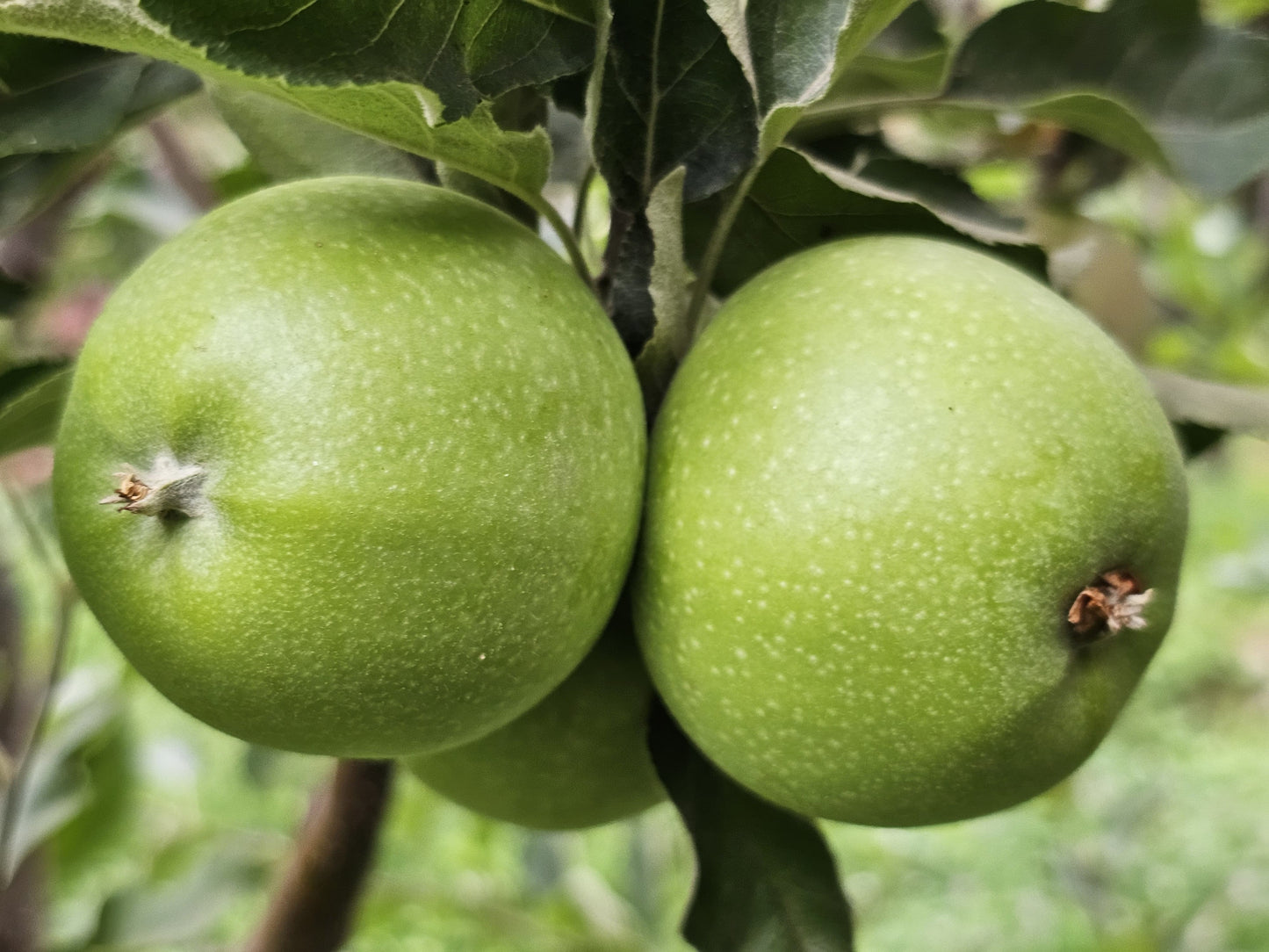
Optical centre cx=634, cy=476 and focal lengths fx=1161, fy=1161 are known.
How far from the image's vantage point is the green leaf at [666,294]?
24.4 inches

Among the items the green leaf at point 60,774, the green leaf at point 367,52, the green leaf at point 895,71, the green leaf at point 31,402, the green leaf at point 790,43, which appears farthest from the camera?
the green leaf at point 60,774

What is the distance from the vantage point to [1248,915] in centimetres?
200

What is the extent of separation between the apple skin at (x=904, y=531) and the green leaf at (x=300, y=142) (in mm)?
242

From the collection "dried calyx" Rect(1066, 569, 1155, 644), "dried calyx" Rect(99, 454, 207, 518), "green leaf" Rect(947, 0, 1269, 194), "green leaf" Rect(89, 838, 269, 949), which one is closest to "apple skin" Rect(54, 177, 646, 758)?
"dried calyx" Rect(99, 454, 207, 518)

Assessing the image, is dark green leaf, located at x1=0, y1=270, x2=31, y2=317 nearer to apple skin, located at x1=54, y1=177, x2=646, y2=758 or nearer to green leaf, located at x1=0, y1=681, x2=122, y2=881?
apple skin, located at x1=54, y1=177, x2=646, y2=758

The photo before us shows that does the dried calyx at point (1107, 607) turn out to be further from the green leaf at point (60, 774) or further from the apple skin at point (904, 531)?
the green leaf at point (60, 774)

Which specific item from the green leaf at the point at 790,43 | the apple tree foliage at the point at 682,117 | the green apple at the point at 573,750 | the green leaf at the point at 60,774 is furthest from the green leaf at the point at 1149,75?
the green leaf at the point at 60,774

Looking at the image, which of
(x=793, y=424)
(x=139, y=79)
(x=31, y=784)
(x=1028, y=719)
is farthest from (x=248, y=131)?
(x=31, y=784)

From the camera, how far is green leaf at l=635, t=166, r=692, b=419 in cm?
62

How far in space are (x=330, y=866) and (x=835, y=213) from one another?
0.58 m

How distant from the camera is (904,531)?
520mm

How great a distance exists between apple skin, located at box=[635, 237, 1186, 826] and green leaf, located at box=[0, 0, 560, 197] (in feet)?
0.55

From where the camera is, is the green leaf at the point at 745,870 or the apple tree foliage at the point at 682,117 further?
the green leaf at the point at 745,870

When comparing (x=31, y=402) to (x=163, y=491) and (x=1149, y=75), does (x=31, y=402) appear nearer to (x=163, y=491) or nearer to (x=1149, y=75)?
(x=163, y=491)
